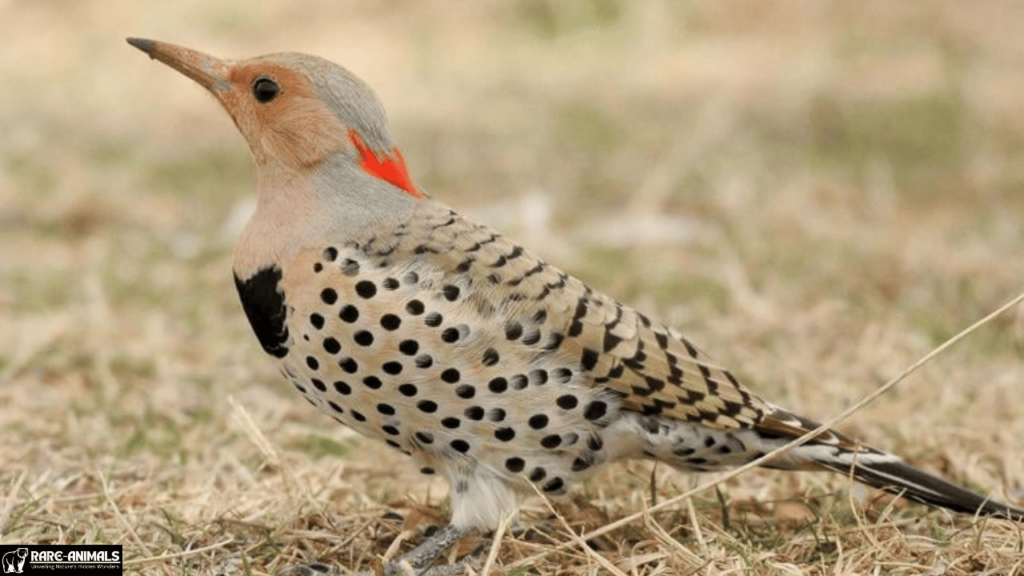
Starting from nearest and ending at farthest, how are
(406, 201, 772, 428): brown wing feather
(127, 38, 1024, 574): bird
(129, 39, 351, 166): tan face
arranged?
(127, 38, 1024, 574): bird, (406, 201, 772, 428): brown wing feather, (129, 39, 351, 166): tan face

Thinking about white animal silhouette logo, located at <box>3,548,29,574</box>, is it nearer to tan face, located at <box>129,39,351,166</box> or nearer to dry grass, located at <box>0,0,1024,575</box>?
dry grass, located at <box>0,0,1024,575</box>

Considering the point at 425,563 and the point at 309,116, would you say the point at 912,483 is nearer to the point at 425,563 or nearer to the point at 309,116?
the point at 425,563

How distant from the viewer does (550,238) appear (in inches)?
304

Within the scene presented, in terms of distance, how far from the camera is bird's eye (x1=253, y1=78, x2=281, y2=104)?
3.76m

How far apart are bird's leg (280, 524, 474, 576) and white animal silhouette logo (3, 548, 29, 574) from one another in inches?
24.5

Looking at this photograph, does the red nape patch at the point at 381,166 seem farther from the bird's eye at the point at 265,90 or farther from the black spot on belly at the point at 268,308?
the black spot on belly at the point at 268,308

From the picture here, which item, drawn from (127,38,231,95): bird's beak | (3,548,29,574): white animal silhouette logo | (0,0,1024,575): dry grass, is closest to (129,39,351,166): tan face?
(127,38,231,95): bird's beak

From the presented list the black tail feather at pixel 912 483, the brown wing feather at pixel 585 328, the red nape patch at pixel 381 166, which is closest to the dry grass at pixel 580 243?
the black tail feather at pixel 912 483

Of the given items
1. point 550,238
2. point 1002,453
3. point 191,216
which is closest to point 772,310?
point 550,238

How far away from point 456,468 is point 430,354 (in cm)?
36

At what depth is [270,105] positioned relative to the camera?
3.75 meters

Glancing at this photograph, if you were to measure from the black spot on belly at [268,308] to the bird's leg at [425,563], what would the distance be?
54cm

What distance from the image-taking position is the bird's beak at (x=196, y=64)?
3.80 metres

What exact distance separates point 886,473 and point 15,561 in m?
2.19
